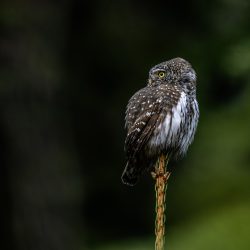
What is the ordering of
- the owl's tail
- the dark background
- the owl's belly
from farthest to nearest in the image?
the dark background, the owl's tail, the owl's belly

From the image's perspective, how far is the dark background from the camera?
13438mm

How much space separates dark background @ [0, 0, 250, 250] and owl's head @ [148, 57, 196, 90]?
450 centimetres

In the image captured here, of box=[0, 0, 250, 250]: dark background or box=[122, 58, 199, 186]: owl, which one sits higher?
box=[122, 58, 199, 186]: owl

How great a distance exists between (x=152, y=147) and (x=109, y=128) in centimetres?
754

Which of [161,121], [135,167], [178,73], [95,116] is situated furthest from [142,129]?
[95,116]

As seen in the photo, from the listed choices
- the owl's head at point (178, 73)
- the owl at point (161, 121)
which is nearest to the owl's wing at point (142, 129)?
the owl at point (161, 121)

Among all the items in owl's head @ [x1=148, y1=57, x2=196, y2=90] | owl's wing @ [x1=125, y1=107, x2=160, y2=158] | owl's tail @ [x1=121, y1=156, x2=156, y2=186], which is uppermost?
owl's head @ [x1=148, y1=57, x2=196, y2=90]

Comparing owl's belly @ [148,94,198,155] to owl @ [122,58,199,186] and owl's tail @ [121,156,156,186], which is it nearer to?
owl @ [122,58,199,186]

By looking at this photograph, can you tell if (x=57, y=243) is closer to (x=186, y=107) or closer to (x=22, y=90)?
(x=22, y=90)

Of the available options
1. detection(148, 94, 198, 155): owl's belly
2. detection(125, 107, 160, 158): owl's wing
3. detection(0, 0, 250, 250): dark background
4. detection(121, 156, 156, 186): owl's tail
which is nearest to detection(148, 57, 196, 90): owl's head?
detection(148, 94, 198, 155): owl's belly

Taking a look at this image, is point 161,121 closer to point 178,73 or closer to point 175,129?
point 175,129

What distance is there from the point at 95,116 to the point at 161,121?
7.70 m

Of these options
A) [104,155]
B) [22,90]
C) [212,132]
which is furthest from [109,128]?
[212,132]

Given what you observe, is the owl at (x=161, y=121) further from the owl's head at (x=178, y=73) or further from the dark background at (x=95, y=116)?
the dark background at (x=95, y=116)
